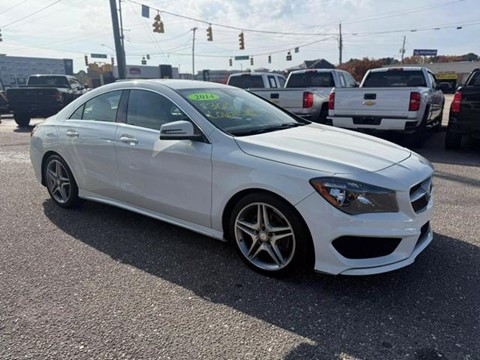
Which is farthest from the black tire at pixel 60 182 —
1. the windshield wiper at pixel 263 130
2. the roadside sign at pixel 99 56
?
the roadside sign at pixel 99 56

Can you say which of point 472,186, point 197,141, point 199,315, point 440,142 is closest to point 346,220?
point 199,315

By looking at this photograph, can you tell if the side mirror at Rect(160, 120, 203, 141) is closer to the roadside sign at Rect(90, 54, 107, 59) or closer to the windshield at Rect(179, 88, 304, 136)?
the windshield at Rect(179, 88, 304, 136)

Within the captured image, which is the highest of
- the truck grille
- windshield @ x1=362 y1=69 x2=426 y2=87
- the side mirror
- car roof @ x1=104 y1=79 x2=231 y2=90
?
windshield @ x1=362 y1=69 x2=426 y2=87

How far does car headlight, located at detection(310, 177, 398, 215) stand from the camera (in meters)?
2.68

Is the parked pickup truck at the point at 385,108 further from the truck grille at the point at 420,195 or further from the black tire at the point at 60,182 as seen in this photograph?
the black tire at the point at 60,182

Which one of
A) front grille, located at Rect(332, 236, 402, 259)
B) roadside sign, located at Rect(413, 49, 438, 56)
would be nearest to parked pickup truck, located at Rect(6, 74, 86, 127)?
front grille, located at Rect(332, 236, 402, 259)

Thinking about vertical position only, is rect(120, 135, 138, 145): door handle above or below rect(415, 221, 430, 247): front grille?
above

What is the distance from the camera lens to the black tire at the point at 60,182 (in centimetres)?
465

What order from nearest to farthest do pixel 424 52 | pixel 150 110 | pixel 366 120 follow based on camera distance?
pixel 150 110 < pixel 366 120 < pixel 424 52

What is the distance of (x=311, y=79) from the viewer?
12.1m

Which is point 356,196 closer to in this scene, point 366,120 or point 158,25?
point 366,120

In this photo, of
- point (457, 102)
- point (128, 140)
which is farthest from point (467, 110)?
point (128, 140)

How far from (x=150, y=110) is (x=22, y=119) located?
13829 mm

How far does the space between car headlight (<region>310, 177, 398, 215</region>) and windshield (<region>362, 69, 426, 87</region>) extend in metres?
8.01
